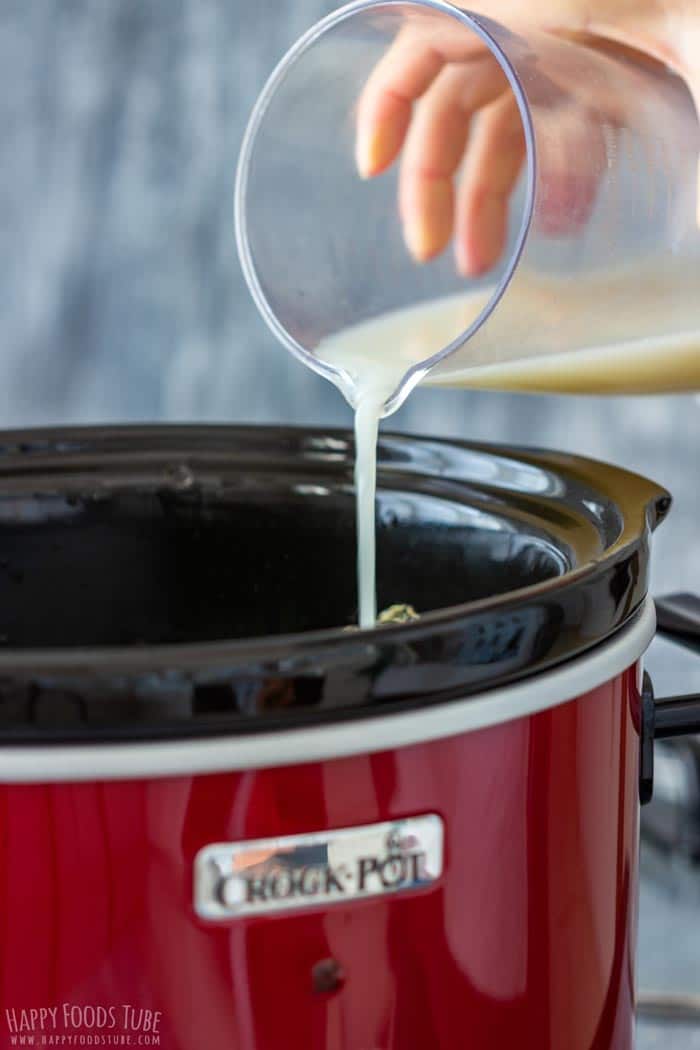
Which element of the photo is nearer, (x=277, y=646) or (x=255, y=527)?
(x=277, y=646)

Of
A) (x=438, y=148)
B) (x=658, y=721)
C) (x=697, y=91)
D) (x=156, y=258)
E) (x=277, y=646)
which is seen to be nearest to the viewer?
(x=277, y=646)

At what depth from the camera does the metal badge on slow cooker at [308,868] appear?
565mm

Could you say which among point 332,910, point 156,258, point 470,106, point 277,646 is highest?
point 470,106

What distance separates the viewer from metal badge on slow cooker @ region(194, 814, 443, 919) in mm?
565

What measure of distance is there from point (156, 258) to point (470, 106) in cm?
69

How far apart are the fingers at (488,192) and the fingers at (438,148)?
0.5 inches

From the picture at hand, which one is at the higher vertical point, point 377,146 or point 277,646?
point 377,146

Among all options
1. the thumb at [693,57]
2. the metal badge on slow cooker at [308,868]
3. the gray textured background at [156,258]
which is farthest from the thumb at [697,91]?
the gray textured background at [156,258]

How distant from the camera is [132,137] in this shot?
156cm

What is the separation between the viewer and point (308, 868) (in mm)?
574

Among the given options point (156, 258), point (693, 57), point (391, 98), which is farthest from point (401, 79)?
point (156, 258)

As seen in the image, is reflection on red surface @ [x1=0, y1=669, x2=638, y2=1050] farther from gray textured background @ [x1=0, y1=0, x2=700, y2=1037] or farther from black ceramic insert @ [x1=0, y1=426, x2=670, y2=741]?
gray textured background @ [x1=0, y1=0, x2=700, y2=1037]

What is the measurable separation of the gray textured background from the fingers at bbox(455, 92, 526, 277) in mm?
613

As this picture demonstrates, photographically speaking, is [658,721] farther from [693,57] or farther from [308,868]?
[693,57]
